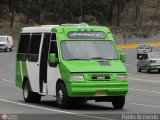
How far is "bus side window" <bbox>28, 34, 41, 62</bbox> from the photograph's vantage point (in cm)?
1870

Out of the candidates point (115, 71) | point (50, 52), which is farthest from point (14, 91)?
point (115, 71)

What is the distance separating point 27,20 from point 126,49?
26.6 m

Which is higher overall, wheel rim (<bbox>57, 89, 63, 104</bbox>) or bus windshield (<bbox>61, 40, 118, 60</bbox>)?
bus windshield (<bbox>61, 40, 118, 60</bbox>)

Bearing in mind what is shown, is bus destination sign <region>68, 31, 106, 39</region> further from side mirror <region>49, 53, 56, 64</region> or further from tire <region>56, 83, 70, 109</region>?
tire <region>56, 83, 70, 109</region>

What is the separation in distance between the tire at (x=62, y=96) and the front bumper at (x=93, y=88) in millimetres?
213

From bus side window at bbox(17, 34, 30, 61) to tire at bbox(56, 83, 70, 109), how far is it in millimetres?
3096

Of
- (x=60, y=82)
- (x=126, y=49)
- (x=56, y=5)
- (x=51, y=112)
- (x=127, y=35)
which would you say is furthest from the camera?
(x=56, y=5)

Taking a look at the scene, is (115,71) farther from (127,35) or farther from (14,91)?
(127,35)

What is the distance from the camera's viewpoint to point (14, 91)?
24.9 meters

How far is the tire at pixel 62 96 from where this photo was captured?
1655 cm

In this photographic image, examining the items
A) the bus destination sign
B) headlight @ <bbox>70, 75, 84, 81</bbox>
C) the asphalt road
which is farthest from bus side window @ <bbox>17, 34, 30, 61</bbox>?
headlight @ <bbox>70, 75, 84, 81</bbox>

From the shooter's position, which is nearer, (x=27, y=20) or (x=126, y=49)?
(x=126, y=49)

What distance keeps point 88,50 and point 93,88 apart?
152 cm

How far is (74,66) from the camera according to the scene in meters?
16.7
